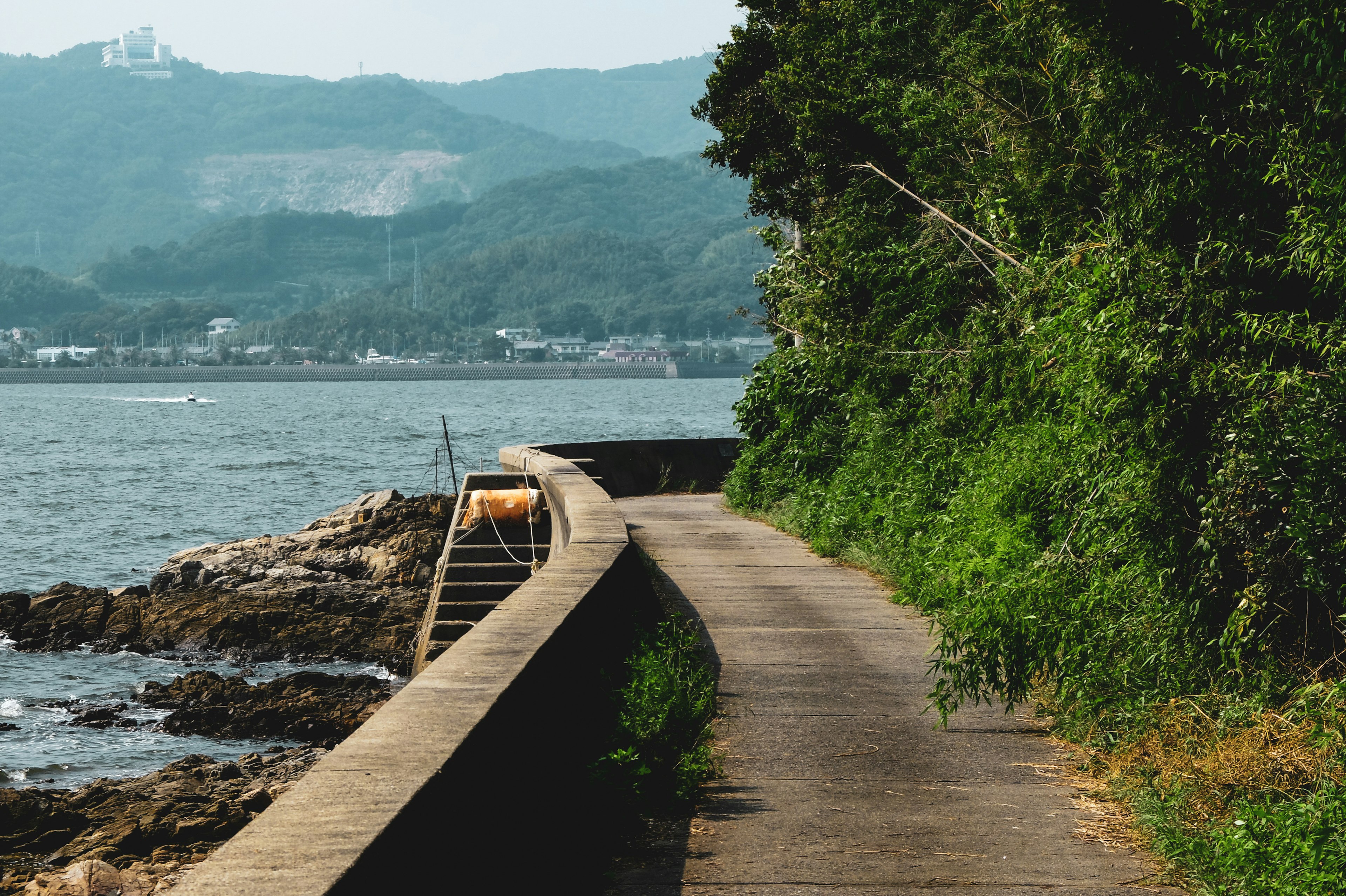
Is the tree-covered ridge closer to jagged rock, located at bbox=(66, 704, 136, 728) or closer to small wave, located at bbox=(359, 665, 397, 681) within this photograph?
small wave, located at bbox=(359, 665, 397, 681)

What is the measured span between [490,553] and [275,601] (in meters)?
5.48

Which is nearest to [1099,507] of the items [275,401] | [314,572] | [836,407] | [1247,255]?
[1247,255]

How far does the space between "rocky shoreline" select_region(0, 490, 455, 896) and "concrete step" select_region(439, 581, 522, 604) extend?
1.50m

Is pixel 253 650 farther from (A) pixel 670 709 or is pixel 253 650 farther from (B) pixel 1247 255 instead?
(B) pixel 1247 255

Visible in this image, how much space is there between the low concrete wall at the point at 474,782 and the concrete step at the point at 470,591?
10657mm

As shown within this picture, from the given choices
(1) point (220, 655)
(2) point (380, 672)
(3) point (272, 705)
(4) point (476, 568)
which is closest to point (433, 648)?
(4) point (476, 568)

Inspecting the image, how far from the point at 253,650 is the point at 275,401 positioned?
152 metres

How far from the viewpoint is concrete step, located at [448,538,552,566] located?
66.9ft

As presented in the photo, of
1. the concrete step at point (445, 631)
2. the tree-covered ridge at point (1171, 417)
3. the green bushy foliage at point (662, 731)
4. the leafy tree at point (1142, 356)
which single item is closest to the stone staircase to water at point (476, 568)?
the concrete step at point (445, 631)

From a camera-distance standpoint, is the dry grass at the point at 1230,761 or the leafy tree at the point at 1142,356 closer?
the dry grass at the point at 1230,761

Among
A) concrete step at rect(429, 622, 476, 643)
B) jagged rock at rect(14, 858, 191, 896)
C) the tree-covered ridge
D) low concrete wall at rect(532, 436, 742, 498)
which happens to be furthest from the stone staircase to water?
jagged rock at rect(14, 858, 191, 896)

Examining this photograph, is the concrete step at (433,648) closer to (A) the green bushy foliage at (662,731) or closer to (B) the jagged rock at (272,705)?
(B) the jagged rock at (272,705)

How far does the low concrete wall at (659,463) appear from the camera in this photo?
26.9 m

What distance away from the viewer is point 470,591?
19.3m
